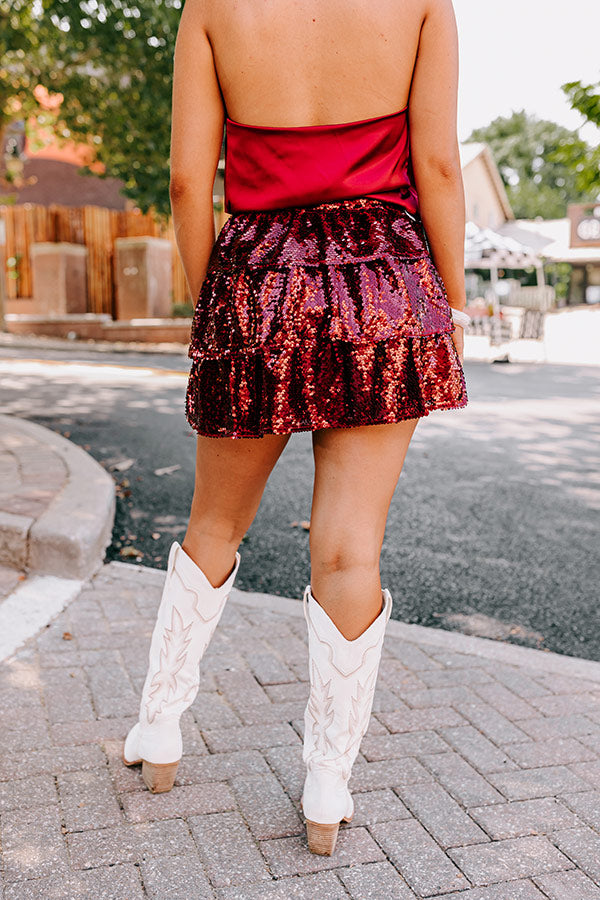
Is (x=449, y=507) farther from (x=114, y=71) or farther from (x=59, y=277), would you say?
(x=59, y=277)

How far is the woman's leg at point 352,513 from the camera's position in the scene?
1.73m

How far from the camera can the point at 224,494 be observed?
1910 mm

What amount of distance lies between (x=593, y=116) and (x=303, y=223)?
597 centimetres

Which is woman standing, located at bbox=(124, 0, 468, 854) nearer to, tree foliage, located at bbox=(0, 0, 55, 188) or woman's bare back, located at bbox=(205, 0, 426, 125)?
woman's bare back, located at bbox=(205, 0, 426, 125)

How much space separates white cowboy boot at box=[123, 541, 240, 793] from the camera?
1.97 metres

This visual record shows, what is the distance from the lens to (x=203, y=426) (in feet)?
5.89

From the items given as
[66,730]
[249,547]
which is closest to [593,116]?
[249,547]

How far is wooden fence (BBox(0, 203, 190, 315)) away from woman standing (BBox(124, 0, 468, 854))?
18104 millimetres

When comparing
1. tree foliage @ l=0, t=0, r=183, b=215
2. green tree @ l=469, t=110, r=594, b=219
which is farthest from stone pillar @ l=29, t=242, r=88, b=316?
green tree @ l=469, t=110, r=594, b=219

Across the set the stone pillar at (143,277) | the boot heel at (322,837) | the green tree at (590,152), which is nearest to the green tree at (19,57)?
the stone pillar at (143,277)

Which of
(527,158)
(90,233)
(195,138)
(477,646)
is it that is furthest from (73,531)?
(527,158)

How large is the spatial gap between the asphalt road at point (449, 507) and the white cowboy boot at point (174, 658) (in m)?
1.51

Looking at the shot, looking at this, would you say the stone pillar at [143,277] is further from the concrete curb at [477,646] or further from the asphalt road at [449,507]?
the concrete curb at [477,646]

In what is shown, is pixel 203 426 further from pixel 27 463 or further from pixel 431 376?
pixel 27 463
